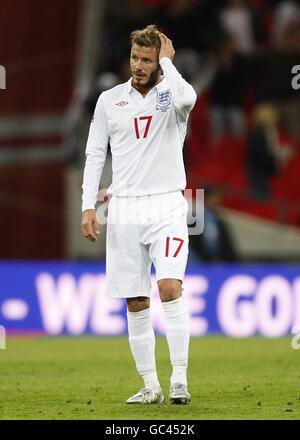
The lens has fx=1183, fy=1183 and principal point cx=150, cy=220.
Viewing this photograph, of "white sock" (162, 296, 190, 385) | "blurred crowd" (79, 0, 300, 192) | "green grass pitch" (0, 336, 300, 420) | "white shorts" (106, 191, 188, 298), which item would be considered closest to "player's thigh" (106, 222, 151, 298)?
"white shorts" (106, 191, 188, 298)

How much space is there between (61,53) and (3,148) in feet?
5.27

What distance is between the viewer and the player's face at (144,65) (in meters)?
7.47

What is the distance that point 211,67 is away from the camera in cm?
1633

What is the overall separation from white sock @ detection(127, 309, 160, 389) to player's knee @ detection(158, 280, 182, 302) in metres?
0.25

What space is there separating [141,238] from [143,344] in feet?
2.25

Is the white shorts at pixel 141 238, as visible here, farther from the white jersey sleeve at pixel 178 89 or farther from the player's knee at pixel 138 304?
the white jersey sleeve at pixel 178 89

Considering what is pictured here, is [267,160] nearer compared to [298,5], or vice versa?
[267,160]

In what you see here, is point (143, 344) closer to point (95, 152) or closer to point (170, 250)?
point (170, 250)

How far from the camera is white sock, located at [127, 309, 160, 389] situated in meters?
7.64

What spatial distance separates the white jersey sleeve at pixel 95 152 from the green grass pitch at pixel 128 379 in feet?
4.55

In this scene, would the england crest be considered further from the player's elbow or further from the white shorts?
the white shorts

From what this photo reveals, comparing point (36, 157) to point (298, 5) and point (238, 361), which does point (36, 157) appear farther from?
point (238, 361)
